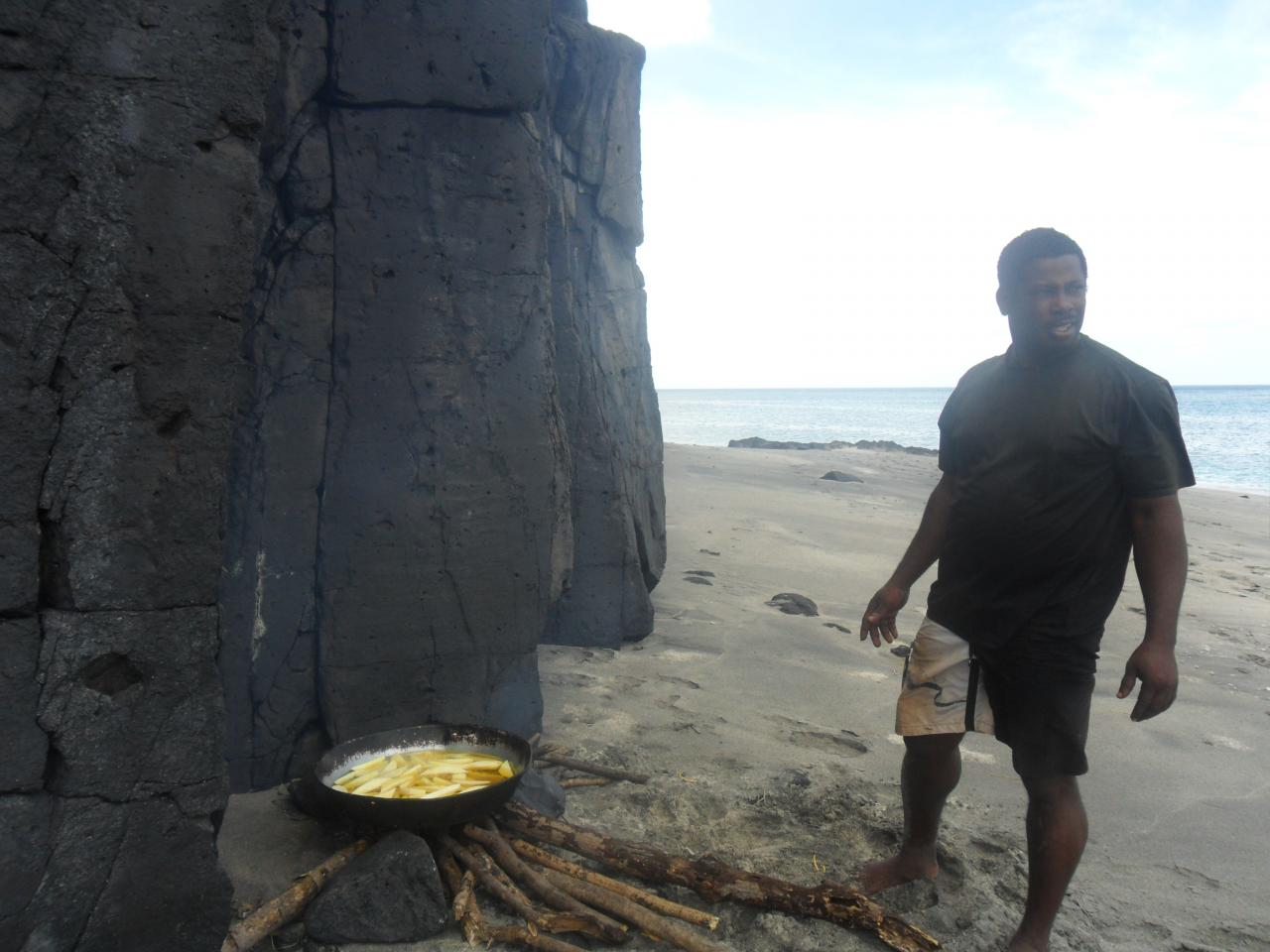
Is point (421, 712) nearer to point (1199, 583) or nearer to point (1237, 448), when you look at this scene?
point (1199, 583)

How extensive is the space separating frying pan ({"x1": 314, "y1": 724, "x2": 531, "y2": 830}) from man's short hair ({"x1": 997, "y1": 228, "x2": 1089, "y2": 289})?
2478 millimetres

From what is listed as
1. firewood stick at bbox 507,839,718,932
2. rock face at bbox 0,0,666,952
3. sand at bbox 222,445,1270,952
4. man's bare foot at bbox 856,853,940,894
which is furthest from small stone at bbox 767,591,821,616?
firewood stick at bbox 507,839,718,932

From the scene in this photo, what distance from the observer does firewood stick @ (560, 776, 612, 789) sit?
14.7 feet

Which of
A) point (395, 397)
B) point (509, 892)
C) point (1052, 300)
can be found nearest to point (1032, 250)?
point (1052, 300)

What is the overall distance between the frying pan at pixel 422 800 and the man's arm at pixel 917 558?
4.86 ft

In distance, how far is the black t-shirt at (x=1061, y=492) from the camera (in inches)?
123

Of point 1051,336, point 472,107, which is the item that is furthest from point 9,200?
point 1051,336

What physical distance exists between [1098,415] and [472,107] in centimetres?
285

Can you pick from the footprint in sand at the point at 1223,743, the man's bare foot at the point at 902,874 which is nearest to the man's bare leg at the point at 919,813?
the man's bare foot at the point at 902,874

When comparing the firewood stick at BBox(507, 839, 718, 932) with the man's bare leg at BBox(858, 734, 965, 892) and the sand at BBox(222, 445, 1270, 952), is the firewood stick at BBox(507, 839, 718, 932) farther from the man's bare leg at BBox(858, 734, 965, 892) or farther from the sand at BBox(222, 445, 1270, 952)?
the man's bare leg at BBox(858, 734, 965, 892)

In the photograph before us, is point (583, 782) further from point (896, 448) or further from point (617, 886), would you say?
point (896, 448)

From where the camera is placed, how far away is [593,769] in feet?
15.1

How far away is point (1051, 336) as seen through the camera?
3271mm

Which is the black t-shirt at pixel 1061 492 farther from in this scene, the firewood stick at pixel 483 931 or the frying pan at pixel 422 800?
the frying pan at pixel 422 800
